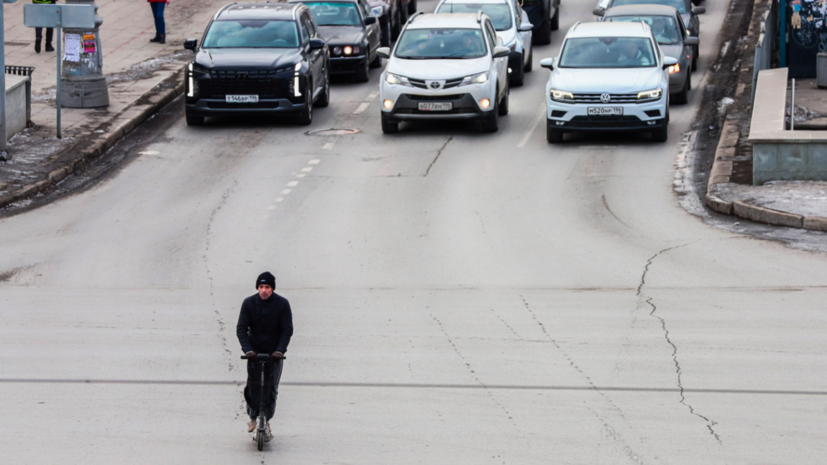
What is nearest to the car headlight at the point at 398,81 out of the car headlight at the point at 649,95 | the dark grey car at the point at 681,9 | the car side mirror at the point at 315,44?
the car side mirror at the point at 315,44

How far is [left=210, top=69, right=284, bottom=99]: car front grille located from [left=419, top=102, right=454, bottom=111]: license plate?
244 cm

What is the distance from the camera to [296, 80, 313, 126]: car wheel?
21719 mm

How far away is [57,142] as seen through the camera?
793 inches

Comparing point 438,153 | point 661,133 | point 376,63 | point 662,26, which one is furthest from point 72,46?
point 662,26

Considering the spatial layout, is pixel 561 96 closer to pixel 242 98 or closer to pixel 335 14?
pixel 242 98

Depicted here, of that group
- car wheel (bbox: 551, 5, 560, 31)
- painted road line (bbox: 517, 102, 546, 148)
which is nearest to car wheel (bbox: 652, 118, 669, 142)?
painted road line (bbox: 517, 102, 546, 148)

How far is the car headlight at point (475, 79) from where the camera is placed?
818 inches

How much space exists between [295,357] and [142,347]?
1372mm

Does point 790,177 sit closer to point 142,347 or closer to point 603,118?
point 603,118

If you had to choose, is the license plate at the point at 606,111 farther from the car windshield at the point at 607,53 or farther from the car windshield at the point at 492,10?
the car windshield at the point at 492,10

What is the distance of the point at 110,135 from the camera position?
20766 millimetres

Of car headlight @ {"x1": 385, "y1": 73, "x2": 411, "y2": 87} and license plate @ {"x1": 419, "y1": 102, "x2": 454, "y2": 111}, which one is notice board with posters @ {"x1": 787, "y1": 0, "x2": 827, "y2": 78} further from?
car headlight @ {"x1": 385, "y1": 73, "x2": 411, "y2": 87}

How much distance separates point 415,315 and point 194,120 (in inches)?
456

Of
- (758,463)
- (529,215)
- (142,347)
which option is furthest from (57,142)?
(758,463)
